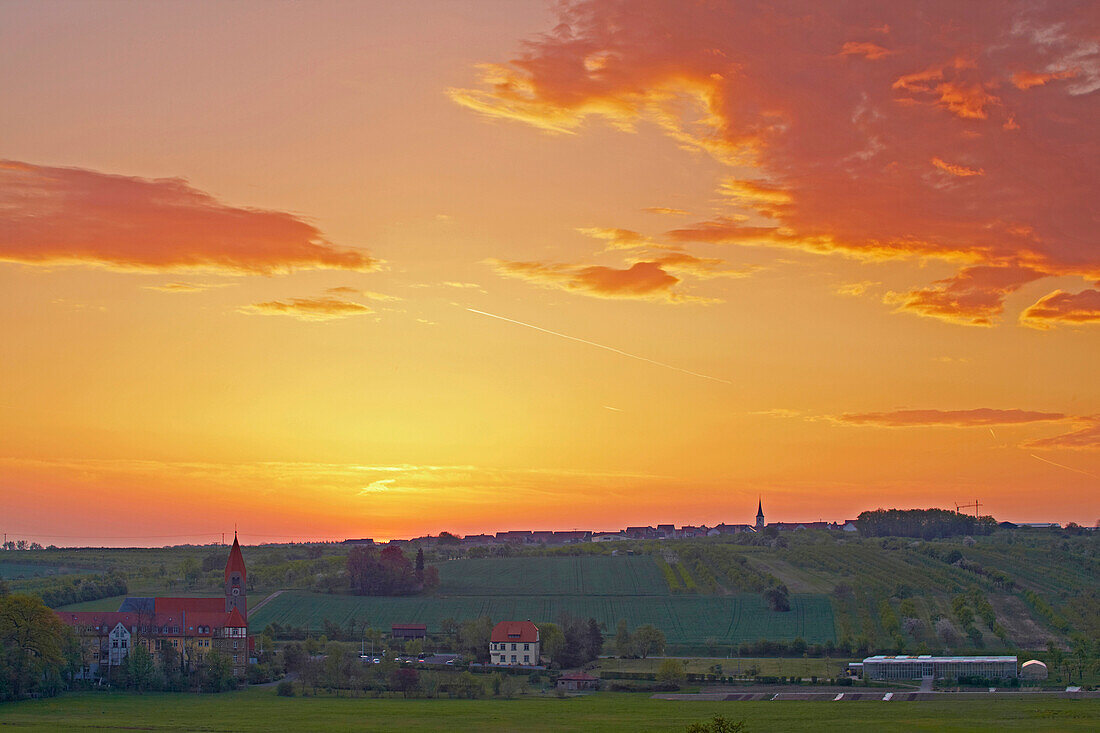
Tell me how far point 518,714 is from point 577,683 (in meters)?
18.9

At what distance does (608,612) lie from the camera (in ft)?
543

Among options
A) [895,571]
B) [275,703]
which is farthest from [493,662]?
[895,571]

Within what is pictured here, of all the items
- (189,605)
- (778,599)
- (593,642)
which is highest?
(189,605)

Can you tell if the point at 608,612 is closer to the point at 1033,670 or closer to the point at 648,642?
the point at 648,642

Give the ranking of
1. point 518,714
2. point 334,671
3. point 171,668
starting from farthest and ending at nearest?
point 171,668, point 334,671, point 518,714

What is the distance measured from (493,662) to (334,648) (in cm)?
1805

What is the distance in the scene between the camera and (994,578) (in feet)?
600

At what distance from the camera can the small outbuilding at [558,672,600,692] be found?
107 meters

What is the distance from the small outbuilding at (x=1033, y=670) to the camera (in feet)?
378

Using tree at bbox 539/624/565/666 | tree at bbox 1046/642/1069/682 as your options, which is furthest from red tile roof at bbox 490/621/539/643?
tree at bbox 1046/642/1069/682

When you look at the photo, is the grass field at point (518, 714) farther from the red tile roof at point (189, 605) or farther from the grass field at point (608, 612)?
the grass field at point (608, 612)

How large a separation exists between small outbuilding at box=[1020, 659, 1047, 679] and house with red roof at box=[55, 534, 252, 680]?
3131 inches

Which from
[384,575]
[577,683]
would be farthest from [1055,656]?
[384,575]

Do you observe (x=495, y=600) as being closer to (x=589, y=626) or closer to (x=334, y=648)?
(x=589, y=626)
